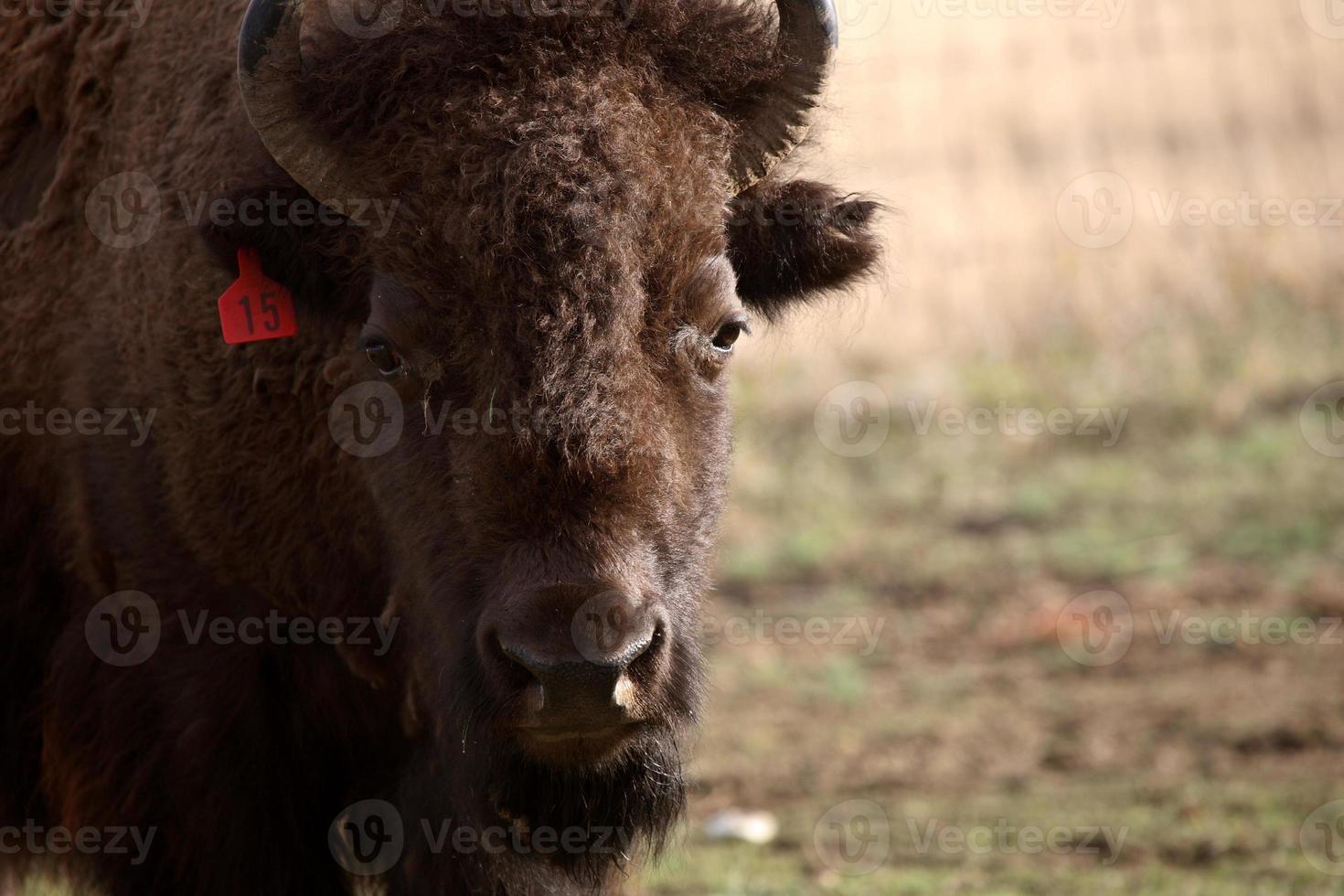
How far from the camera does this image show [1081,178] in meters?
12.6

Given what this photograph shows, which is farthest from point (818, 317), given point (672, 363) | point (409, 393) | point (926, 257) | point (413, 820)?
point (926, 257)

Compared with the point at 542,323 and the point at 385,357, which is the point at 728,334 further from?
the point at 385,357

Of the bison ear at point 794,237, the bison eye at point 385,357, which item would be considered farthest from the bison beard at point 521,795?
the bison ear at point 794,237

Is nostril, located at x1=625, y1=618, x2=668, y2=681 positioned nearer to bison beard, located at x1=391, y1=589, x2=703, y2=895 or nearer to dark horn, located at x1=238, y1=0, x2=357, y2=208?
→ bison beard, located at x1=391, y1=589, x2=703, y2=895

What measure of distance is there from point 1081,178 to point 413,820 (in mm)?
9750

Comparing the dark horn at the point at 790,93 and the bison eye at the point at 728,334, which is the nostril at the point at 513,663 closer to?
the bison eye at the point at 728,334

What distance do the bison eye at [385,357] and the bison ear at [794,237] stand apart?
1.04m

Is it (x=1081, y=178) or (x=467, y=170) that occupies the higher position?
(x=467, y=170)

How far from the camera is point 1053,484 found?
10297 mm

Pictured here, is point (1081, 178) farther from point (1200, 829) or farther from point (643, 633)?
point (643, 633)

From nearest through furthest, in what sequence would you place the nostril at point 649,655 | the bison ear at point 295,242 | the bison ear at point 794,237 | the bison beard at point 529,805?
the nostril at point 649,655 < the bison beard at point 529,805 < the bison ear at point 295,242 < the bison ear at point 794,237

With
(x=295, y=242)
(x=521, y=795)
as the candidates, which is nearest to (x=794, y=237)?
(x=295, y=242)

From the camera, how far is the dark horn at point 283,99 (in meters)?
3.79

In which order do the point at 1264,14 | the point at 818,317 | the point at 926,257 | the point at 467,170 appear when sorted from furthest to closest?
1. the point at 1264,14
2. the point at 926,257
3. the point at 818,317
4. the point at 467,170
